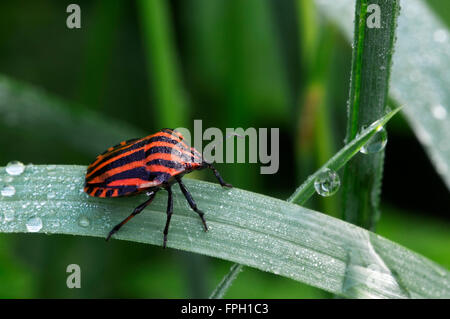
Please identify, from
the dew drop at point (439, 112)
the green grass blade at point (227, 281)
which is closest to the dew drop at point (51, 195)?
the green grass blade at point (227, 281)

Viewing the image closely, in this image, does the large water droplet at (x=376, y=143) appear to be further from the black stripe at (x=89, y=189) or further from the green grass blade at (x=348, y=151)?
the black stripe at (x=89, y=189)

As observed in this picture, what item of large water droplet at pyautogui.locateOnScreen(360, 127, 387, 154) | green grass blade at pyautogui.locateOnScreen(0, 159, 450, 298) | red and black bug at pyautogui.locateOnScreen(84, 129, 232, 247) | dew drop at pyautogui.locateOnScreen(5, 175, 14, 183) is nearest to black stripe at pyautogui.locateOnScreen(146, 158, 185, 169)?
red and black bug at pyautogui.locateOnScreen(84, 129, 232, 247)

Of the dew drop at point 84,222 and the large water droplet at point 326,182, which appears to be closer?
the large water droplet at point 326,182

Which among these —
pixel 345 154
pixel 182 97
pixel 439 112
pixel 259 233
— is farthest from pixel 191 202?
pixel 182 97

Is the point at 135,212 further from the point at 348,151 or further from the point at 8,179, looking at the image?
the point at 348,151
